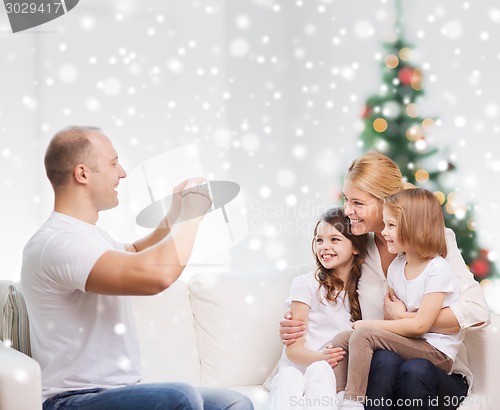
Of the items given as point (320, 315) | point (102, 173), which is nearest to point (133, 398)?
point (102, 173)

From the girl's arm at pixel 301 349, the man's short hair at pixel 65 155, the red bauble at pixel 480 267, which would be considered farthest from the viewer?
the red bauble at pixel 480 267

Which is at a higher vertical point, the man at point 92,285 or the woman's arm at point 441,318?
the man at point 92,285

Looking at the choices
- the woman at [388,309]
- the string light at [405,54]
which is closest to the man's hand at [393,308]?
the woman at [388,309]

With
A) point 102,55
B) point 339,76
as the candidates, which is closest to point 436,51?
point 339,76

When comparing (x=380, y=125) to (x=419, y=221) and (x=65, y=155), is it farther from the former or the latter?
(x=65, y=155)

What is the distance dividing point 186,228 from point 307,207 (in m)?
2.29

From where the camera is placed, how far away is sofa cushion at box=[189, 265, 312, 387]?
2.44m

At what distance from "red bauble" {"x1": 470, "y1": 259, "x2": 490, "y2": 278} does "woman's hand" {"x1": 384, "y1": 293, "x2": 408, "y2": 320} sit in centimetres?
62

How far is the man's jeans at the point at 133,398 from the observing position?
161 centimetres

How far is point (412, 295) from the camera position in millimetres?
2145

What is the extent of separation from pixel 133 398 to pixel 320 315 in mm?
833

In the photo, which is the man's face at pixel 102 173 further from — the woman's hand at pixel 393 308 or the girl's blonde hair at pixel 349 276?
the woman's hand at pixel 393 308

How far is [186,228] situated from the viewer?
5.58 feet

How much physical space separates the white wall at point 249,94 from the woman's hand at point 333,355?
0.88 m
